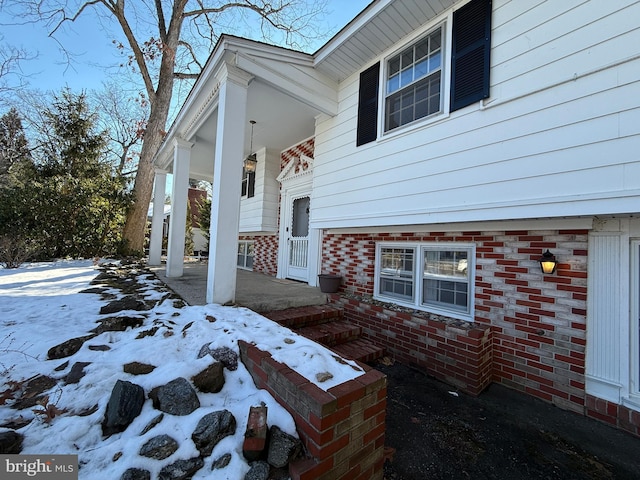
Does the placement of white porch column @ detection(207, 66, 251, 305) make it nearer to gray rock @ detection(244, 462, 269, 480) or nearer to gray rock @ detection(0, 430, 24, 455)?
gray rock @ detection(0, 430, 24, 455)

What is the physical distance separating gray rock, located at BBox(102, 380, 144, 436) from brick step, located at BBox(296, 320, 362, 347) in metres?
1.84

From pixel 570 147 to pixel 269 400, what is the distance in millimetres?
3104

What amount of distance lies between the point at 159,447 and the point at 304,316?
7.33ft

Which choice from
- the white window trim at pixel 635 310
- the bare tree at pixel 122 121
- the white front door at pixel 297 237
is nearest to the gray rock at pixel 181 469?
the white window trim at pixel 635 310

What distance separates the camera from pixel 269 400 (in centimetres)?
167

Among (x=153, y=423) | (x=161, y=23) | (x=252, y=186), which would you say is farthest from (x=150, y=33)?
(x=153, y=423)

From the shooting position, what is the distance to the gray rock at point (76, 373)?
5.60 feet

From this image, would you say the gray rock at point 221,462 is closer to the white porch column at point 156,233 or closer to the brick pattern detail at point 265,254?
the brick pattern detail at point 265,254

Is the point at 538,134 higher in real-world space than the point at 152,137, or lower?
lower

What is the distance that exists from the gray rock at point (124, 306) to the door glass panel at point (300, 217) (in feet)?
12.0

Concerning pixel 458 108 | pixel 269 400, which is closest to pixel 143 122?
pixel 458 108

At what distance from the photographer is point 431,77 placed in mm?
3578

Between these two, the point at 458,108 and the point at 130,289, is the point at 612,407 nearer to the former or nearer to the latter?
the point at 458,108

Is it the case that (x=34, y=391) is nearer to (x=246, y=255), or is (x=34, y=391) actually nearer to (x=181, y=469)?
(x=181, y=469)
